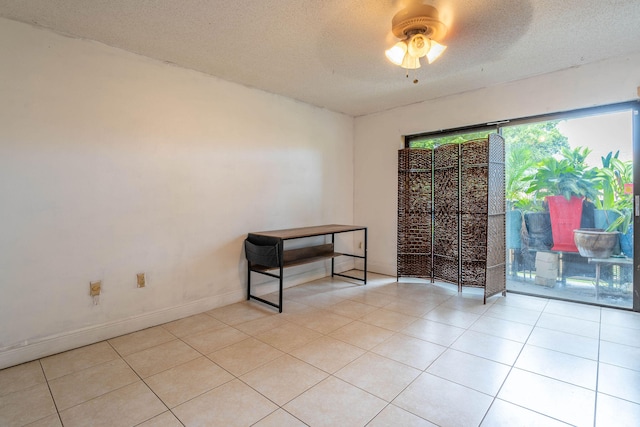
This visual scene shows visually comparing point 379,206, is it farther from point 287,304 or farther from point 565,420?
point 565,420

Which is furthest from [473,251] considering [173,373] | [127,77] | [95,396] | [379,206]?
[127,77]

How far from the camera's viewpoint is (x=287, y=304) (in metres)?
3.35

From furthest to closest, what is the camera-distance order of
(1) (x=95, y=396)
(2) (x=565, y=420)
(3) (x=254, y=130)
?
(3) (x=254, y=130)
(1) (x=95, y=396)
(2) (x=565, y=420)

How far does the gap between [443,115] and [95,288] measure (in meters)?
4.17

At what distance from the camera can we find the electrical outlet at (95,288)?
2469 mm

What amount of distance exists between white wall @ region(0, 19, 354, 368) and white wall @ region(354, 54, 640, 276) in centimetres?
160

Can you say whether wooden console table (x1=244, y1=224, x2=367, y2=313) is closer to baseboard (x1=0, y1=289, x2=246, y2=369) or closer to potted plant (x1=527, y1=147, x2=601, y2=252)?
baseboard (x1=0, y1=289, x2=246, y2=369)

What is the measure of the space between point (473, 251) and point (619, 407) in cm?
208

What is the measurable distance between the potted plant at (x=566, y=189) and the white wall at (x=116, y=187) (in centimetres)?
309

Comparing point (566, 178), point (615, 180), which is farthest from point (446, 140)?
point (615, 180)

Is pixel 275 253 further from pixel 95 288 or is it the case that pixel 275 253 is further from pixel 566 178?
pixel 566 178

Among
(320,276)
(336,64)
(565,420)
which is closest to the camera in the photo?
(565,420)

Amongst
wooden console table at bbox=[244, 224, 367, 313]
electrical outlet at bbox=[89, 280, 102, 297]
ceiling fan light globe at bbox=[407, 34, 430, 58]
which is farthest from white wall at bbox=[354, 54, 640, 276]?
electrical outlet at bbox=[89, 280, 102, 297]

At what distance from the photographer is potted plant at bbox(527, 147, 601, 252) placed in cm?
323
